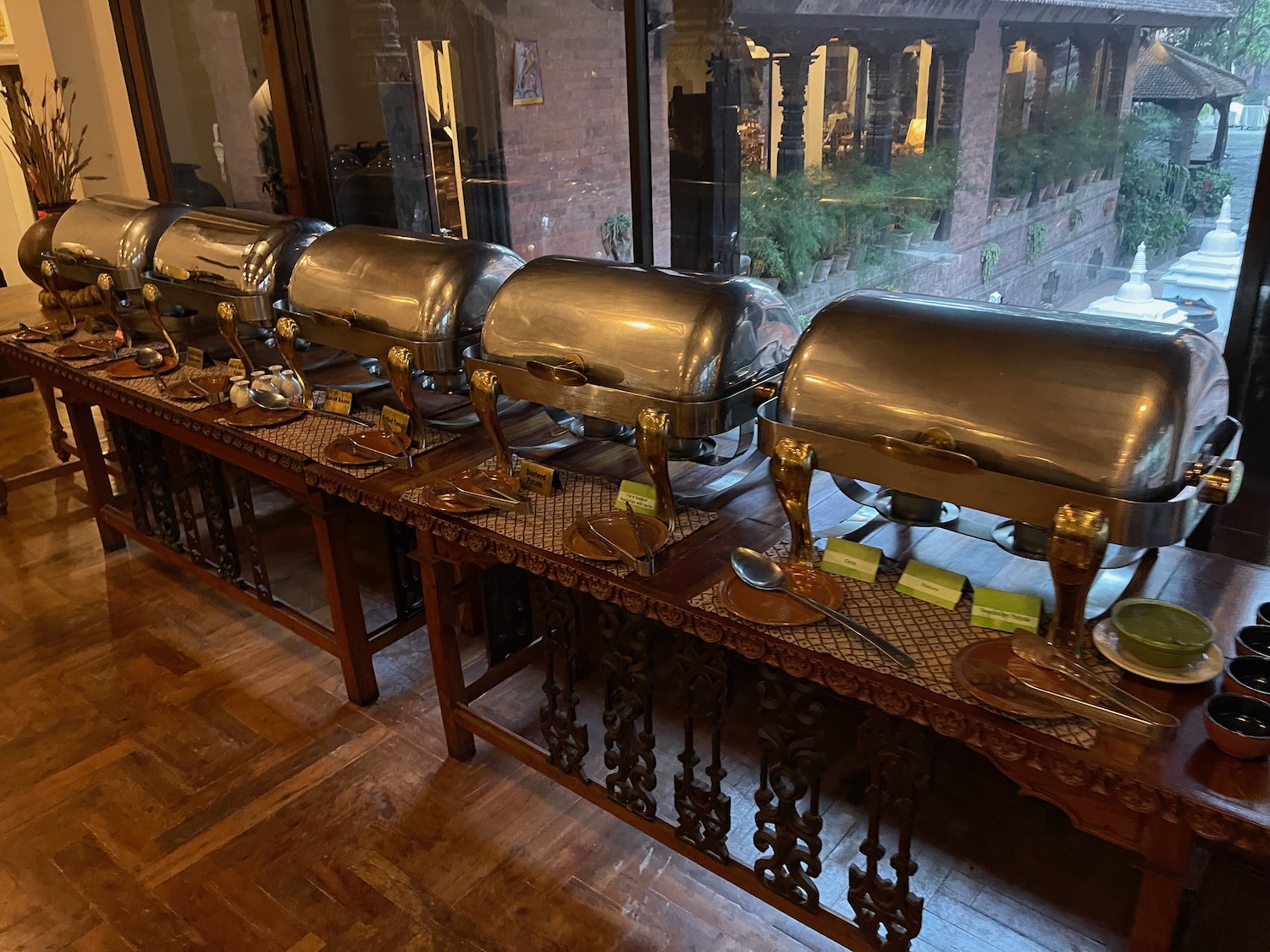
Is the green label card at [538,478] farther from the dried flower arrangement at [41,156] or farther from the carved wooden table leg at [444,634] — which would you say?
the dried flower arrangement at [41,156]

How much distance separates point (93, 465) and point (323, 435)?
1.27 metres

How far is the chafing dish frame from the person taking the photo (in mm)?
965

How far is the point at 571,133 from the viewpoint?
7.06 ft

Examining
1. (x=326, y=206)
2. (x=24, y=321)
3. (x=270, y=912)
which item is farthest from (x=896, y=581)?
(x=24, y=321)

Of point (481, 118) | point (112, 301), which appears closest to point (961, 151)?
point (481, 118)

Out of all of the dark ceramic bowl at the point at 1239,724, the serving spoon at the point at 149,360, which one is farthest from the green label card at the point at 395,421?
the dark ceramic bowl at the point at 1239,724

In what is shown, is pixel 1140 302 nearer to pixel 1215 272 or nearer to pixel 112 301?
pixel 1215 272

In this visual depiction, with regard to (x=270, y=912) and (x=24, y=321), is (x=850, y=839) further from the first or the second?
(x=24, y=321)

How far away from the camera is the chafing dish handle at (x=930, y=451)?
3.43 ft

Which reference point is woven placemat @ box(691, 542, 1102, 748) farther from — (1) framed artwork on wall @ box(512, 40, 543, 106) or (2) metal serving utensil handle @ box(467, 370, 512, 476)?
(1) framed artwork on wall @ box(512, 40, 543, 106)

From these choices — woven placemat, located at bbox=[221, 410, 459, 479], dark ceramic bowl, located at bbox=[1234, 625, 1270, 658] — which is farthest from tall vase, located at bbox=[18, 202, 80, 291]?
dark ceramic bowl, located at bbox=[1234, 625, 1270, 658]

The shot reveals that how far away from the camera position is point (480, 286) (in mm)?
1629

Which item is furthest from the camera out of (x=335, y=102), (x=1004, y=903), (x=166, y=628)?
(x=335, y=102)

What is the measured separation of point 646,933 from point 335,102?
2.19 metres
